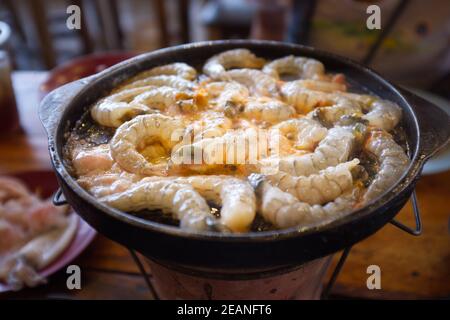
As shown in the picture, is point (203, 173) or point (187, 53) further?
point (187, 53)

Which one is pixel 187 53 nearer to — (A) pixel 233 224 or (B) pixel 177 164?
(B) pixel 177 164

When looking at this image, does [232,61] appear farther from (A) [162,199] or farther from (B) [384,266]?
(B) [384,266]

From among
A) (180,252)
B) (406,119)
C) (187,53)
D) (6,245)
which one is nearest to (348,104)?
(406,119)

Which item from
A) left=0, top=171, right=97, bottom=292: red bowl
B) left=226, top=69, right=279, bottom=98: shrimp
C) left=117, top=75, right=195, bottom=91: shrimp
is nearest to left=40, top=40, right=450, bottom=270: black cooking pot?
left=117, top=75, right=195, bottom=91: shrimp

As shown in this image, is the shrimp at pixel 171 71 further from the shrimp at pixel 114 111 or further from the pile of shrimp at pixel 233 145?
the shrimp at pixel 114 111

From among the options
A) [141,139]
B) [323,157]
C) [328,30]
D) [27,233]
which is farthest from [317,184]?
[328,30]

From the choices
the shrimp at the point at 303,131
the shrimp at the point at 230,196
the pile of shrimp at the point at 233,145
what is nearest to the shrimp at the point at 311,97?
the pile of shrimp at the point at 233,145
